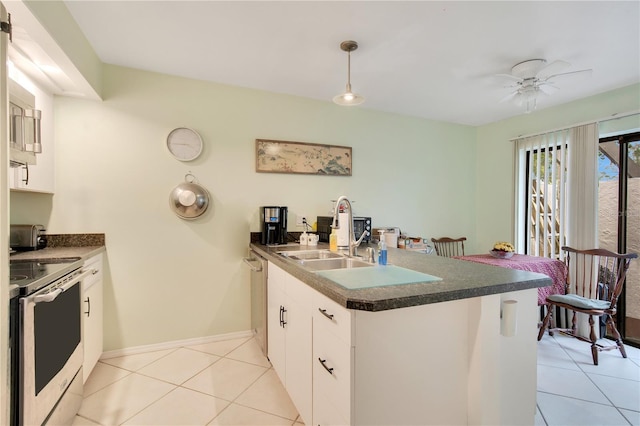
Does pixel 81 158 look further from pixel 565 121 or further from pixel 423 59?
pixel 565 121

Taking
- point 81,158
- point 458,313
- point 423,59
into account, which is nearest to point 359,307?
point 458,313

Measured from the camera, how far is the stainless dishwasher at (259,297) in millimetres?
2211

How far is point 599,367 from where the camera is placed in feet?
7.56

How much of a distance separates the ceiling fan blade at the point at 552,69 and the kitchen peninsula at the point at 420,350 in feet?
5.65

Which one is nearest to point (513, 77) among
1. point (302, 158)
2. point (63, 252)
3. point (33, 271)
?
point (302, 158)

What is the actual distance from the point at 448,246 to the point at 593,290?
1.44 meters

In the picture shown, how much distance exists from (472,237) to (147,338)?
3959mm

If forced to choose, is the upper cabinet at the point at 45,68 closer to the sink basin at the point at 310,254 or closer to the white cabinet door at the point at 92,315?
the white cabinet door at the point at 92,315

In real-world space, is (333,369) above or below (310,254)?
below

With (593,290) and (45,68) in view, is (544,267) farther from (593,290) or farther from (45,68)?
(45,68)

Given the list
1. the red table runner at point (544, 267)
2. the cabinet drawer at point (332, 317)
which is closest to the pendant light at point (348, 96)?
the cabinet drawer at point (332, 317)

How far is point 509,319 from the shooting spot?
1300 millimetres

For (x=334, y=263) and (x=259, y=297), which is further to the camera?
(x=259, y=297)

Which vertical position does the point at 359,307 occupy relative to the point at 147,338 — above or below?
above
